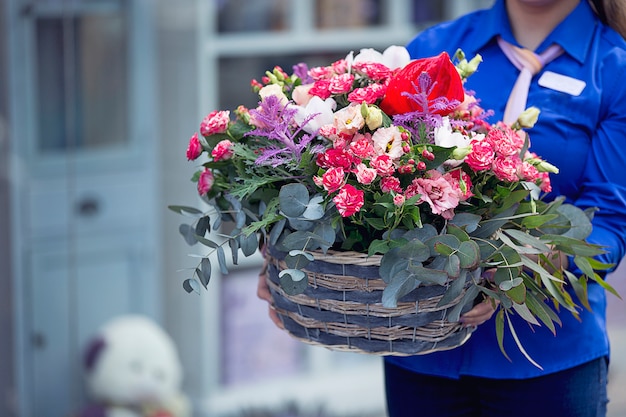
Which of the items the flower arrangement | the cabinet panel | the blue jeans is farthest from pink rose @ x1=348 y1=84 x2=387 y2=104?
the cabinet panel

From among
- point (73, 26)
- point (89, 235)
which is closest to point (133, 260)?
point (89, 235)

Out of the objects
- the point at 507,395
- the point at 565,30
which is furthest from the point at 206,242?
the point at 565,30

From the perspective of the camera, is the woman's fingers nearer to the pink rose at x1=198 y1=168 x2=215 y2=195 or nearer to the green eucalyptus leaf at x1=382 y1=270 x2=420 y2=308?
the green eucalyptus leaf at x1=382 y1=270 x2=420 y2=308

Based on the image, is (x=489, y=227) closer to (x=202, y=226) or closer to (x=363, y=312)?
(x=363, y=312)

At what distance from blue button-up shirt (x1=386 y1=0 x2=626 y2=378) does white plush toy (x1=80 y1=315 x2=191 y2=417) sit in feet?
5.23

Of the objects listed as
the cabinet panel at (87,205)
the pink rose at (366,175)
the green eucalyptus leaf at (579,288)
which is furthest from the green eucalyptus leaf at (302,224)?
the cabinet panel at (87,205)

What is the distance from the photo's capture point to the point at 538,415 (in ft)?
5.23

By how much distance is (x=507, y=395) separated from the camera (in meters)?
1.61

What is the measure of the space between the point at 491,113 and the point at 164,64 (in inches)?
74.8

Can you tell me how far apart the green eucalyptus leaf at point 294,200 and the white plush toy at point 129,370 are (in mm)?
1846

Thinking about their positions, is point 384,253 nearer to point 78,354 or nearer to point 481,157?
point 481,157

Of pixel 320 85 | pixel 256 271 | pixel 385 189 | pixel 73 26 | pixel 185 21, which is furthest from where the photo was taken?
pixel 256 271

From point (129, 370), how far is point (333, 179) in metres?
1.93

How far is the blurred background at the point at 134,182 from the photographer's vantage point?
2850 millimetres
